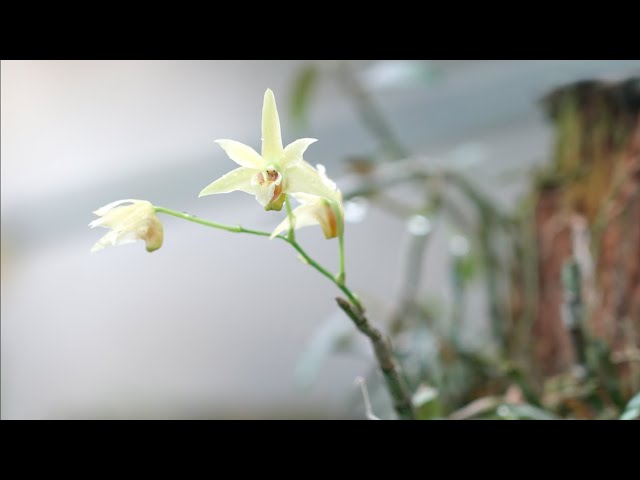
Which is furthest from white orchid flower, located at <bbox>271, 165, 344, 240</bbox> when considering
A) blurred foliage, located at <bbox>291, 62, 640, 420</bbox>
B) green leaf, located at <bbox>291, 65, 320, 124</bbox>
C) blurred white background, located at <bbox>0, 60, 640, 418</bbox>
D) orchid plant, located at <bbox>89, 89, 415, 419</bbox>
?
green leaf, located at <bbox>291, 65, 320, 124</bbox>

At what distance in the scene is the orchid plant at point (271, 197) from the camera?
0.39 meters

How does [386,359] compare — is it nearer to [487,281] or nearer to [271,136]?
[271,136]

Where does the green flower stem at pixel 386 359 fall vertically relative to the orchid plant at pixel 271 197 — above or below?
below

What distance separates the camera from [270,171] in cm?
40

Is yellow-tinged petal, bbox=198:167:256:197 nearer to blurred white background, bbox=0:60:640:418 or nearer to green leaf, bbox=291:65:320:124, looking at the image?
blurred white background, bbox=0:60:640:418

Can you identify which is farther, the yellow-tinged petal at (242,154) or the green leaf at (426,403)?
the green leaf at (426,403)

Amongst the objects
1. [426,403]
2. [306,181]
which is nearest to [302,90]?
[426,403]

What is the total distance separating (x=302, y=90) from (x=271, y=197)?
94 cm

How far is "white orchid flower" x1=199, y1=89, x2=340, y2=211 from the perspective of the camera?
392 mm

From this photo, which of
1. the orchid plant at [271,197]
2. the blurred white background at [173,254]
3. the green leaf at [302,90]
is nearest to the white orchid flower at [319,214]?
the orchid plant at [271,197]

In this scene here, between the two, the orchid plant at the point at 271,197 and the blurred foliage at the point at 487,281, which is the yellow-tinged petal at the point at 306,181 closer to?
the orchid plant at the point at 271,197

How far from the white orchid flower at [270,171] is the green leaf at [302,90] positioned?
0.91 metres

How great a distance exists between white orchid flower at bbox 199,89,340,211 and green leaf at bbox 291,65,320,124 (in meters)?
0.91
